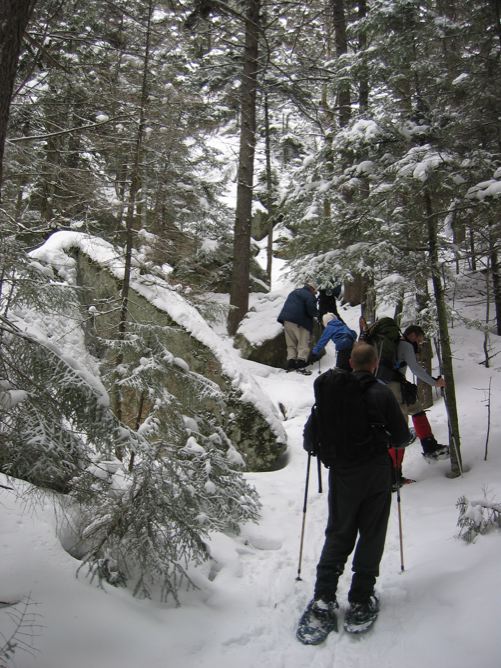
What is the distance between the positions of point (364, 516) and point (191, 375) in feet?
8.18

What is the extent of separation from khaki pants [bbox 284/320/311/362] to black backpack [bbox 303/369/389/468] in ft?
25.7

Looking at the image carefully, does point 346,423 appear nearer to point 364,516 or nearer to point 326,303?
point 364,516

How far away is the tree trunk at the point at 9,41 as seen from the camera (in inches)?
110

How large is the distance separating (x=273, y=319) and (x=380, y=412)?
935 cm

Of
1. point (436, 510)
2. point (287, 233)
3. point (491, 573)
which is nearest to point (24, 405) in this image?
point (491, 573)

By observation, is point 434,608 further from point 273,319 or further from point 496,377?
point 273,319

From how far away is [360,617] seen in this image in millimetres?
3623

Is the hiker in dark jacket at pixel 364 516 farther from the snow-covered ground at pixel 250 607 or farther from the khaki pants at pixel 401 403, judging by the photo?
the khaki pants at pixel 401 403

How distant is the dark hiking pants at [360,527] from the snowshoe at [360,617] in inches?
1.9

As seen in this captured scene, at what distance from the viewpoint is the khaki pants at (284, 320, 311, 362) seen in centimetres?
1175

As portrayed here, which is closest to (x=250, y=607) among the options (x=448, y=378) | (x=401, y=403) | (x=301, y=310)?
(x=401, y=403)

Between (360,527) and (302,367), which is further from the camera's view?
(302,367)

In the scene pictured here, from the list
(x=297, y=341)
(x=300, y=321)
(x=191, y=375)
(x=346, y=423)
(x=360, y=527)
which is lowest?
(x=360, y=527)

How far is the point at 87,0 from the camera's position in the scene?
4719 mm
